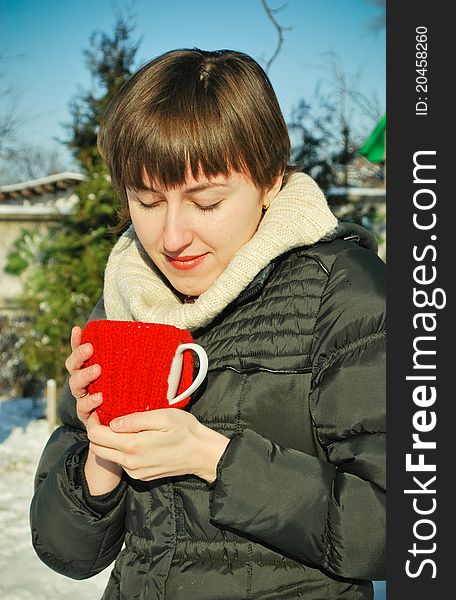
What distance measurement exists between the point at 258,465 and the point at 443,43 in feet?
3.03

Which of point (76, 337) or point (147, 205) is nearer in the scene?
point (76, 337)

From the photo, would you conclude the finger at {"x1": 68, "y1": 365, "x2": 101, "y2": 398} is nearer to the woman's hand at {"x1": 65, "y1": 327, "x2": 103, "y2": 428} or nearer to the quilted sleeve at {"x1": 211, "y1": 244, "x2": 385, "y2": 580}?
the woman's hand at {"x1": 65, "y1": 327, "x2": 103, "y2": 428}

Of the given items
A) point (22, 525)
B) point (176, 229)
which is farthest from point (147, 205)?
point (22, 525)

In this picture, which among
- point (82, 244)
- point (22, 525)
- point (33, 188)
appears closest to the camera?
point (22, 525)

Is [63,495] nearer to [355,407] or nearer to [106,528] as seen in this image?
[106,528]

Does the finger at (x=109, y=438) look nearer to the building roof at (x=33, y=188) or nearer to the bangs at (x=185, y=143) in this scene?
the bangs at (x=185, y=143)

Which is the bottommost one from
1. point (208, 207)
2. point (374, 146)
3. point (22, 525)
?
point (22, 525)

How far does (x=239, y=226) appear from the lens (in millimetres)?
1488

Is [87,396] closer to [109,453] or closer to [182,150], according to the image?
[109,453]

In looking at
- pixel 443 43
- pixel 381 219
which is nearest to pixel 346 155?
pixel 381 219

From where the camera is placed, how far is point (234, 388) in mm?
1424

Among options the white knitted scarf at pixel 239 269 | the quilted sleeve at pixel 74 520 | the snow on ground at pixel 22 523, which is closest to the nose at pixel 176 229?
the white knitted scarf at pixel 239 269

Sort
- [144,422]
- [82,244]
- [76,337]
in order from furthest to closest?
[82,244]
[76,337]
[144,422]

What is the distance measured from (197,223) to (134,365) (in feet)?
1.11
